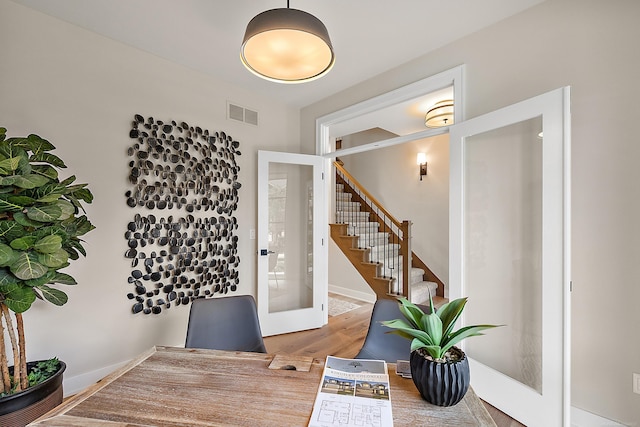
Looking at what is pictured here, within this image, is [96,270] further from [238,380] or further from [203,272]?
[238,380]

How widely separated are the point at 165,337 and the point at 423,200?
4.18 metres

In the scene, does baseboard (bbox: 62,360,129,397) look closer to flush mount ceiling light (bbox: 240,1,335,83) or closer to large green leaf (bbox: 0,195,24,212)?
large green leaf (bbox: 0,195,24,212)

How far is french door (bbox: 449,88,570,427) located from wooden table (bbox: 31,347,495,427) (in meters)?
1.05

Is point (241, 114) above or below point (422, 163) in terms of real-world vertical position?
above

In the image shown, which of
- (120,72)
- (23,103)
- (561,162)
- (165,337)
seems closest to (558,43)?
(561,162)

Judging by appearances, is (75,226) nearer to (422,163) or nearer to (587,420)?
(587,420)

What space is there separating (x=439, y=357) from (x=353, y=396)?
0.33 metres

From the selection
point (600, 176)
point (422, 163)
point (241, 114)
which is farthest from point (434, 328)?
point (422, 163)

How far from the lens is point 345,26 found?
2.28 metres

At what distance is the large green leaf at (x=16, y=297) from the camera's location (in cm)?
140

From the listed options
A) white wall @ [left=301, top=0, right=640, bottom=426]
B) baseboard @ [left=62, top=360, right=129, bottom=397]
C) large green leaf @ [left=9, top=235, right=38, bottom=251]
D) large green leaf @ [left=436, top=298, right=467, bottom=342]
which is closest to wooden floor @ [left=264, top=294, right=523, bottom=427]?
baseboard @ [left=62, top=360, right=129, bottom=397]

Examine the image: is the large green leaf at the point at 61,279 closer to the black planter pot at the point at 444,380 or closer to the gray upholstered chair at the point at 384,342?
the gray upholstered chair at the point at 384,342

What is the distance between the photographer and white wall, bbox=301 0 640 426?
171 cm

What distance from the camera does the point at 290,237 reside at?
3684 mm
